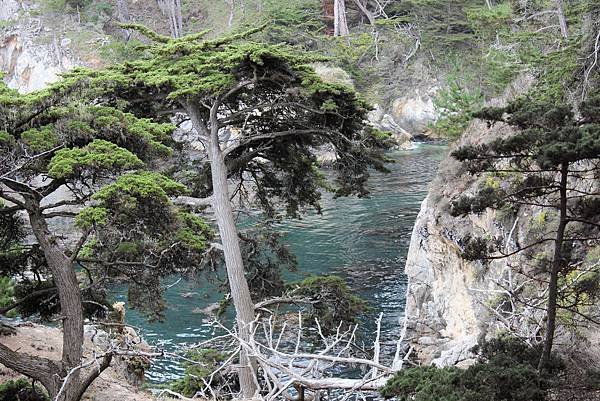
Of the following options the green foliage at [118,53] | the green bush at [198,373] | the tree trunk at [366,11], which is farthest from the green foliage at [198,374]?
the tree trunk at [366,11]

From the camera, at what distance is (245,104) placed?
14062 mm

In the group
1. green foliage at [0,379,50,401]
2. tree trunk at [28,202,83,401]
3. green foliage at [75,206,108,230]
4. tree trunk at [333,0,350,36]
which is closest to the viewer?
green foliage at [75,206,108,230]

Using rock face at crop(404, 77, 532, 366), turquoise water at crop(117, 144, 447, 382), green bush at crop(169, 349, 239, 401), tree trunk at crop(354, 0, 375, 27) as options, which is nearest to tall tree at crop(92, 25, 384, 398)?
green bush at crop(169, 349, 239, 401)

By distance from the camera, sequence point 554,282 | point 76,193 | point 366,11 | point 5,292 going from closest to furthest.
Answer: point 554,282, point 76,193, point 5,292, point 366,11

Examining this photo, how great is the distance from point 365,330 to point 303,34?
27.8 meters

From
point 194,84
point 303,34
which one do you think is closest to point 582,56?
point 194,84

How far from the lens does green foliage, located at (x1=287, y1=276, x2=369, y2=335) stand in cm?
1312

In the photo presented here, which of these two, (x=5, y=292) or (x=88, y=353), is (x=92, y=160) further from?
(x=88, y=353)

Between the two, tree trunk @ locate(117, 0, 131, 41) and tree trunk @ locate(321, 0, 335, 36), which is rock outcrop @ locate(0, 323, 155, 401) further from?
tree trunk @ locate(117, 0, 131, 41)

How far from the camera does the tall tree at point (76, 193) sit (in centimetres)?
873

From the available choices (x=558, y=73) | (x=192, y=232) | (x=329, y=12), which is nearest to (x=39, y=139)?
(x=192, y=232)

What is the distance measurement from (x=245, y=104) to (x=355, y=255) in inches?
414

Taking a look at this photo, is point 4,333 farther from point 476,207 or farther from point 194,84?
point 476,207

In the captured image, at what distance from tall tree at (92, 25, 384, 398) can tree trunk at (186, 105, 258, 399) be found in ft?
0.06
